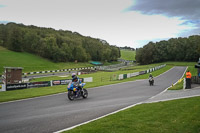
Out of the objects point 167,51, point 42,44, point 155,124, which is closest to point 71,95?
point 155,124

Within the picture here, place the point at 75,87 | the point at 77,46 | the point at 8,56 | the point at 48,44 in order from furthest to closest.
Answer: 1. the point at 77,46
2. the point at 48,44
3. the point at 8,56
4. the point at 75,87

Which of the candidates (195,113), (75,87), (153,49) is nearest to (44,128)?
(195,113)

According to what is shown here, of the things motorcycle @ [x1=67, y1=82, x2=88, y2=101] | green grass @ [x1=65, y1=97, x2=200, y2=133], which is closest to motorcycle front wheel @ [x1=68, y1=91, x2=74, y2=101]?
motorcycle @ [x1=67, y1=82, x2=88, y2=101]

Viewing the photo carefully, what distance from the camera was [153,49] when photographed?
109000 mm

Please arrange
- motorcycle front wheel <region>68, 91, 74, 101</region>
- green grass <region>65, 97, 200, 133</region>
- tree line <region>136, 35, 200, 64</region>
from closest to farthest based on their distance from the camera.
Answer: green grass <region>65, 97, 200, 133</region> < motorcycle front wheel <region>68, 91, 74, 101</region> < tree line <region>136, 35, 200, 64</region>

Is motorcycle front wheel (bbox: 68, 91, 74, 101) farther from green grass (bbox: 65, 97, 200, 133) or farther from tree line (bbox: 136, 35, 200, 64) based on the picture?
tree line (bbox: 136, 35, 200, 64)

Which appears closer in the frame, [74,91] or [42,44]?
[74,91]

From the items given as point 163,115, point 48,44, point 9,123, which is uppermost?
point 48,44

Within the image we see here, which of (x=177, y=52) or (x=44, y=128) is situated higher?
(x=177, y=52)

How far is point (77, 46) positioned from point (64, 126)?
10120cm

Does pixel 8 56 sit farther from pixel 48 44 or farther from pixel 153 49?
pixel 153 49

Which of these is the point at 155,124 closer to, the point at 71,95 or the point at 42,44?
the point at 71,95

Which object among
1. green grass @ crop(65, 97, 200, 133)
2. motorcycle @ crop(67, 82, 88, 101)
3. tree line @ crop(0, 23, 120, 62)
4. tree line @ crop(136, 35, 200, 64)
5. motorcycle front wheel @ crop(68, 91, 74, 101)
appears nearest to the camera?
green grass @ crop(65, 97, 200, 133)

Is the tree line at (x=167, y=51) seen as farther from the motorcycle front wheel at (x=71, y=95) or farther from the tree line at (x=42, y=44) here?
the motorcycle front wheel at (x=71, y=95)
